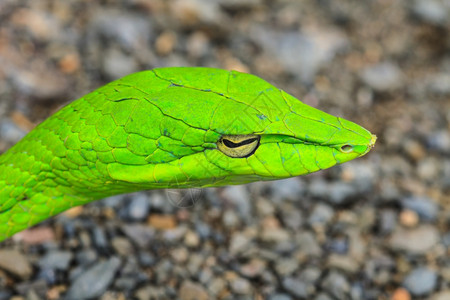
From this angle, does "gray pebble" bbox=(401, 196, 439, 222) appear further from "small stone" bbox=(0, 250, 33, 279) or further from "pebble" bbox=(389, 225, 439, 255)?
"small stone" bbox=(0, 250, 33, 279)

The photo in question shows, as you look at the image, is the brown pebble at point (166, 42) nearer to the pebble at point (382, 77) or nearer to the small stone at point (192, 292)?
the pebble at point (382, 77)

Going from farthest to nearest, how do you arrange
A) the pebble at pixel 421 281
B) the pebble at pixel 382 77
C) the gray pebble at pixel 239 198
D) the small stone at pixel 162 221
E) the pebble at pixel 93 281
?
the pebble at pixel 382 77, the gray pebble at pixel 239 198, the small stone at pixel 162 221, the pebble at pixel 421 281, the pebble at pixel 93 281

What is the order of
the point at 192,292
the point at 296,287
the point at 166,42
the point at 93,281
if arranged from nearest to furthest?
the point at 93,281, the point at 192,292, the point at 296,287, the point at 166,42

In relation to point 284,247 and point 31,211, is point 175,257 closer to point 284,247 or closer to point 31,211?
point 284,247

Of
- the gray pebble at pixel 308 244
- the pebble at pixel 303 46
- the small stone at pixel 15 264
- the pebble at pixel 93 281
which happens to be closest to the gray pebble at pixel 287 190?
the gray pebble at pixel 308 244

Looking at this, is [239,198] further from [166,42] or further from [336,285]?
[166,42]

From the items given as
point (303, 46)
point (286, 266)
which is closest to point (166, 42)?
point (303, 46)
